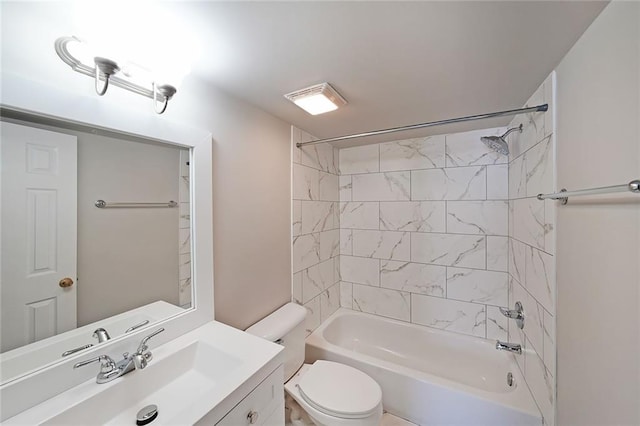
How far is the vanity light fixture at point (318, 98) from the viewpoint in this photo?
1.34m

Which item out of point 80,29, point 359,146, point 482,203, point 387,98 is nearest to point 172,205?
point 80,29

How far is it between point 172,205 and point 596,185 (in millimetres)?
1840

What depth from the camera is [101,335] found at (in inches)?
36.8

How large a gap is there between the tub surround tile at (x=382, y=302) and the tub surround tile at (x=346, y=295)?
5cm

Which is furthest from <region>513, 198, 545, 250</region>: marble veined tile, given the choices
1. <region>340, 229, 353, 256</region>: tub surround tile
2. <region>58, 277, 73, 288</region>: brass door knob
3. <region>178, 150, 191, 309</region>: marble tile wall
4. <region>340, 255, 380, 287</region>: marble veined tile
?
<region>58, 277, 73, 288</region>: brass door knob

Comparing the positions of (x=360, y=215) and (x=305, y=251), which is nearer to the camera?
(x=305, y=251)

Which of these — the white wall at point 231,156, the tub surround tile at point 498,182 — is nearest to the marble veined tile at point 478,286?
the tub surround tile at point 498,182

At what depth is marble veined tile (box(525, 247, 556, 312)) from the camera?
1.22m

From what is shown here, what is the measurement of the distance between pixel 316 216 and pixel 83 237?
65.9 inches

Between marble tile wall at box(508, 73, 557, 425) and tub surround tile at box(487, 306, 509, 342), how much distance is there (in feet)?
0.60

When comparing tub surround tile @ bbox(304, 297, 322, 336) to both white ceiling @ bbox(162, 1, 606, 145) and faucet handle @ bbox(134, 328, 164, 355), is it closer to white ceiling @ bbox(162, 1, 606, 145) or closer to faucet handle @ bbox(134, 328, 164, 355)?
faucet handle @ bbox(134, 328, 164, 355)

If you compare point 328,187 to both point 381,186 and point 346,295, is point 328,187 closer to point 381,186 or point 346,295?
point 381,186

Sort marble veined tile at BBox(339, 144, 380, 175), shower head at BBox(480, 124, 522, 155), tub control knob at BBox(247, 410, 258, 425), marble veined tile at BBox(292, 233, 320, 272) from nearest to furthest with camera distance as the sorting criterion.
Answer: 1. tub control knob at BBox(247, 410, 258, 425)
2. shower head at BBox(480, 124, 522, 155)
3. marble veined tile at BBox(292, 233, 320, 272)
4. marble veined tile at BBox(339, 144, 380, 175)

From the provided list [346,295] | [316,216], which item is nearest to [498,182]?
[316,216]
